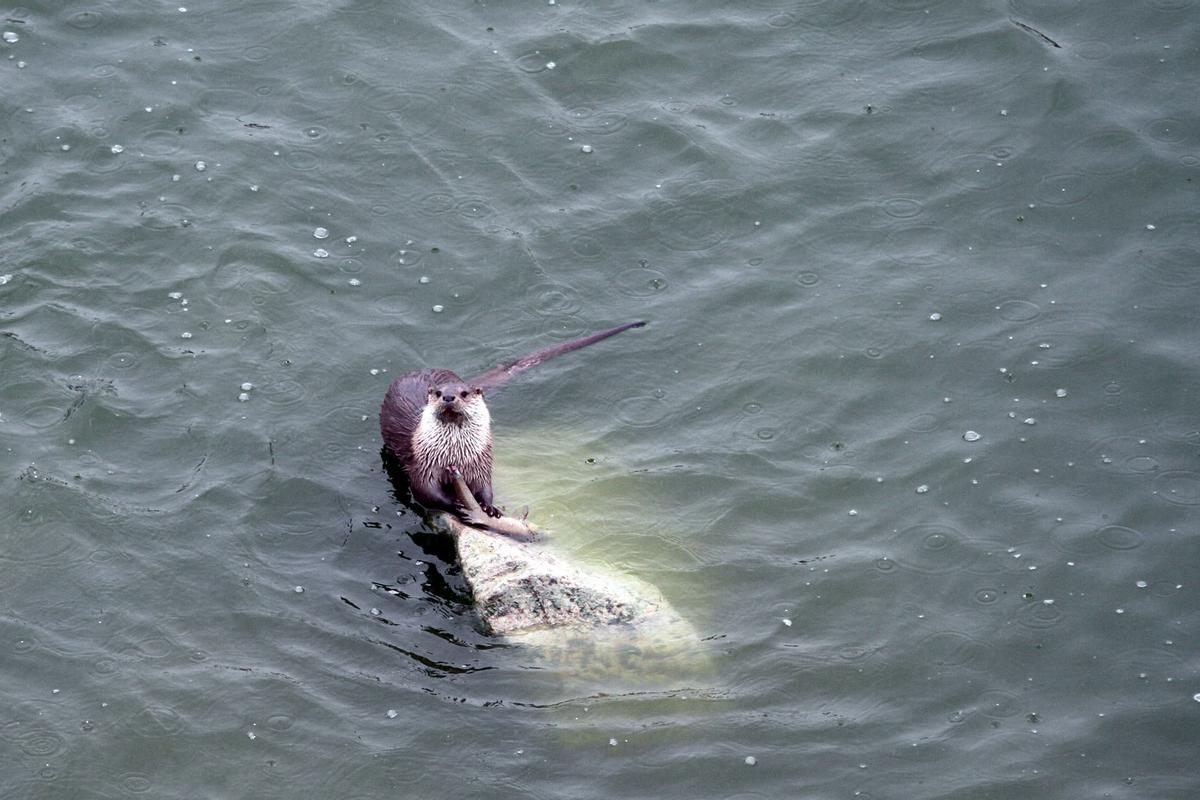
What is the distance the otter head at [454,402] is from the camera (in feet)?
21.9

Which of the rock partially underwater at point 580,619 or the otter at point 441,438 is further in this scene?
the otter at point 441,438

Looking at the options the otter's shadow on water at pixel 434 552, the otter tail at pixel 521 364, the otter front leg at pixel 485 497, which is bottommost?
the otter's shadow on water at pixel 434 552

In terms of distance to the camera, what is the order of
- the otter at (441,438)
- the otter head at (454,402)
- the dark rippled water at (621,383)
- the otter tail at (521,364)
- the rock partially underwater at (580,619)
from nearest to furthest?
the dark rippled water at (621,383) < the rock partially underwater at (580,619) < the otter head at (454,402) < the otter at (441,438) < the otter tail at (521,364)

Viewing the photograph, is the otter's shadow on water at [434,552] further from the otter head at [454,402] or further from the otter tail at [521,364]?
the otter tail at [521,364]

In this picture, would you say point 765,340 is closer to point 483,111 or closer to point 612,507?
point 612,507

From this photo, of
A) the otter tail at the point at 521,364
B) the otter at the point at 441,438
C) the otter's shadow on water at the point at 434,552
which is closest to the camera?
the otter's shadow on water at the point at 434,552

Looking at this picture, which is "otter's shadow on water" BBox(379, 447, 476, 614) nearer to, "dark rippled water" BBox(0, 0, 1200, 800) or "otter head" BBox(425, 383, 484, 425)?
"dark rippled water" BBox(0, 0, 1200, 800)

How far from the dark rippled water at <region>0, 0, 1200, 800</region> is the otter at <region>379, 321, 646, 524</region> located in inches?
9.8

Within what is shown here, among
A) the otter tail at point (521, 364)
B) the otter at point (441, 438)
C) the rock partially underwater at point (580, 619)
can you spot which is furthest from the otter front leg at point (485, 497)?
the otter tail at point (521, 364)

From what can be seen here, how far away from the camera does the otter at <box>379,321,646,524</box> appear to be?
680 cm

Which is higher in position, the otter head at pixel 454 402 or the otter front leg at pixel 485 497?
the otter head at pixel 454 402

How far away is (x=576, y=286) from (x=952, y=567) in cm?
270

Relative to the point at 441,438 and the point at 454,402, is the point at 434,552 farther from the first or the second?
the point at 454,402

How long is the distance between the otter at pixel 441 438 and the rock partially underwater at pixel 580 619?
1.79ft
